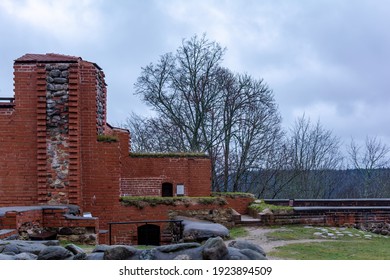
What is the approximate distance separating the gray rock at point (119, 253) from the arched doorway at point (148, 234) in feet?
27.6

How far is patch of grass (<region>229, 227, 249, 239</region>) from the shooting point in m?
13.4

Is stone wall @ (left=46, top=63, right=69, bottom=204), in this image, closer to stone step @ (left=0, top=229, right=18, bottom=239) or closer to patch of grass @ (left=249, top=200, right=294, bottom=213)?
stone step @ (left=0, top=229, right=18, bottom=239)

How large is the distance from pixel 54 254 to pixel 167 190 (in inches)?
545

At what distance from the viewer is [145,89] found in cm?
3325

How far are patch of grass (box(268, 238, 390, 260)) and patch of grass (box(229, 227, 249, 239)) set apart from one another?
8.46 feet

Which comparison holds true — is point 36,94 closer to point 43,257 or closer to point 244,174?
point 43,257

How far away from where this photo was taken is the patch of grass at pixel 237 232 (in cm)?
1339

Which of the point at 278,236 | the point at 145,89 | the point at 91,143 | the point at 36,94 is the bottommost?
the point at 278,236

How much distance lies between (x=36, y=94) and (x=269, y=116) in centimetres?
2154

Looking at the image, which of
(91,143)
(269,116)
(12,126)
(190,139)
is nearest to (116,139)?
(91,143)

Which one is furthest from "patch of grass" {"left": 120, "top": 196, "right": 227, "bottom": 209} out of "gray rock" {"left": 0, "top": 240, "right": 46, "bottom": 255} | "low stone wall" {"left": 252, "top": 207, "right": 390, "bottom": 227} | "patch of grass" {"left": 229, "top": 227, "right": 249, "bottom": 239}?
"gray rock" {"left": 0, "top": 240, "right": 46, "bottom": 255}

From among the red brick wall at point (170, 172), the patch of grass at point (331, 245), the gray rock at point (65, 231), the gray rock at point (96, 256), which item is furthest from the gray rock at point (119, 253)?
the red brick wall at point (170, 172)

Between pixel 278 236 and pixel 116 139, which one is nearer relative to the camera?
pixel 278 236

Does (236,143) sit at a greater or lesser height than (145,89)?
lesser
